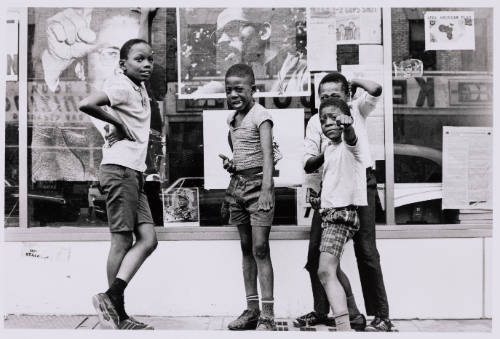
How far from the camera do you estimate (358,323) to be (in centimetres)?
438

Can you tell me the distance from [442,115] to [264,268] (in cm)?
202

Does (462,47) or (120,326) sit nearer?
(120,326)

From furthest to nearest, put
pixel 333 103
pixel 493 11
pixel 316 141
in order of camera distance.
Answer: pixel 493 11 < pixel 316 141 < pixel 333 103

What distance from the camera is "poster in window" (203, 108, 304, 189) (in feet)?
16.6

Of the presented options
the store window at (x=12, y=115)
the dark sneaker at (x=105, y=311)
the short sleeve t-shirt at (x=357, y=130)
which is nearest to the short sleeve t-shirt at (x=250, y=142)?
the short sleeve t-shirt at (x=357, y=130)

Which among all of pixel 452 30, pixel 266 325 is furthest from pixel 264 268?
pixel 452 30

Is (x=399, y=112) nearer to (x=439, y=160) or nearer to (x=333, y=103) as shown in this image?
(x=439, y=160)

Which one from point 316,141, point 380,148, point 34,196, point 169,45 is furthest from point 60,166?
point 380,148

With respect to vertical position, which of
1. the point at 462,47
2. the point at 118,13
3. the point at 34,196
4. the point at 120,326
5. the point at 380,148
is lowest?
the point at 120,326

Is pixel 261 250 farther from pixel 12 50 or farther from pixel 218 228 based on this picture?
pixel 12 50

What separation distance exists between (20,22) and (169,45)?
126 centimetres

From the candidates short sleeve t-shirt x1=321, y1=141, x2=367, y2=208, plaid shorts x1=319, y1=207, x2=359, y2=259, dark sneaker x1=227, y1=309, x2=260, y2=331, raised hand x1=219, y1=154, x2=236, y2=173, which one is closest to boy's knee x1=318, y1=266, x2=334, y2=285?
plaid shorts x1=319, y1=207, x2=359, y2=259

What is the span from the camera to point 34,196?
5125mm

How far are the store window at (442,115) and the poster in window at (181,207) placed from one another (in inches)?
65.2
